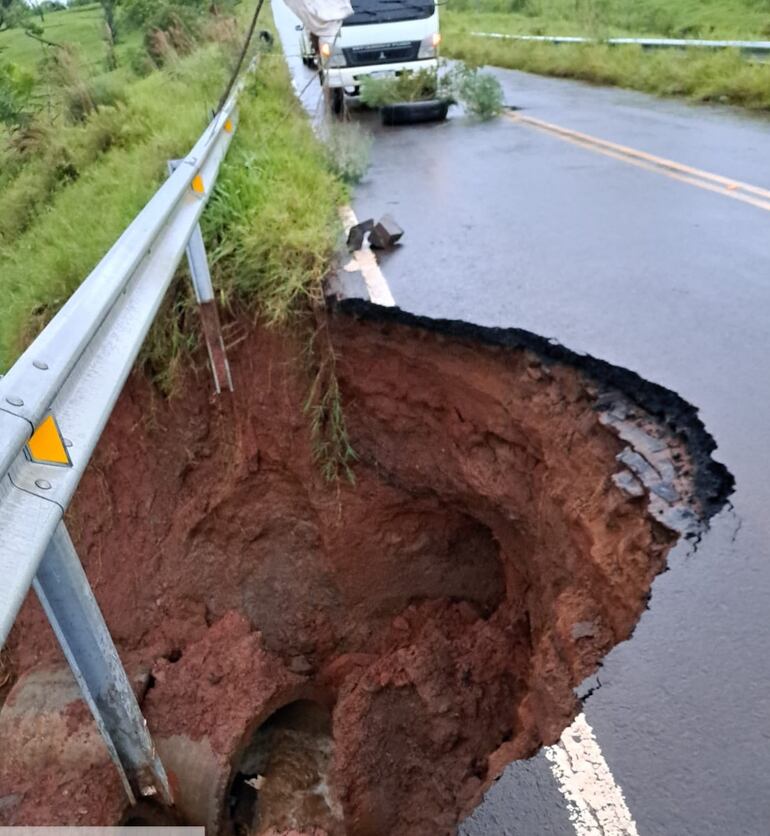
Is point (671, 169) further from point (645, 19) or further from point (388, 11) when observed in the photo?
point (645, 19)

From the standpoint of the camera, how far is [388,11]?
1336 cm

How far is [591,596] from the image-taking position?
362cm

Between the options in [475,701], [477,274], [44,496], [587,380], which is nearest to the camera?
[44,496]

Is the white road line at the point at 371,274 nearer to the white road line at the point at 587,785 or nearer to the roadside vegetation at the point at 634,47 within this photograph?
the white road line at the point at 587,785

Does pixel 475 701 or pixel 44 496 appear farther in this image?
pixel 475 701

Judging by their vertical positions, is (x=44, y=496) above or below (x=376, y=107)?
above

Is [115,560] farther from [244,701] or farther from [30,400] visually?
[30,400]

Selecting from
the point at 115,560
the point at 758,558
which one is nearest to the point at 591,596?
the point at 758,558

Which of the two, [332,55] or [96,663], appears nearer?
[96,663]

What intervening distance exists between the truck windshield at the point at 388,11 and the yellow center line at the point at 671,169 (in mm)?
3936

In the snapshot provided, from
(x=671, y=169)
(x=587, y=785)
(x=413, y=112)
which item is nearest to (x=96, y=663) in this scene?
(x=587, y=785)

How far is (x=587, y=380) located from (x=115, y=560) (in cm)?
306

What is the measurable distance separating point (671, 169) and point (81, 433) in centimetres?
738

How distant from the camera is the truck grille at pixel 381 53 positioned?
13.2 meters
